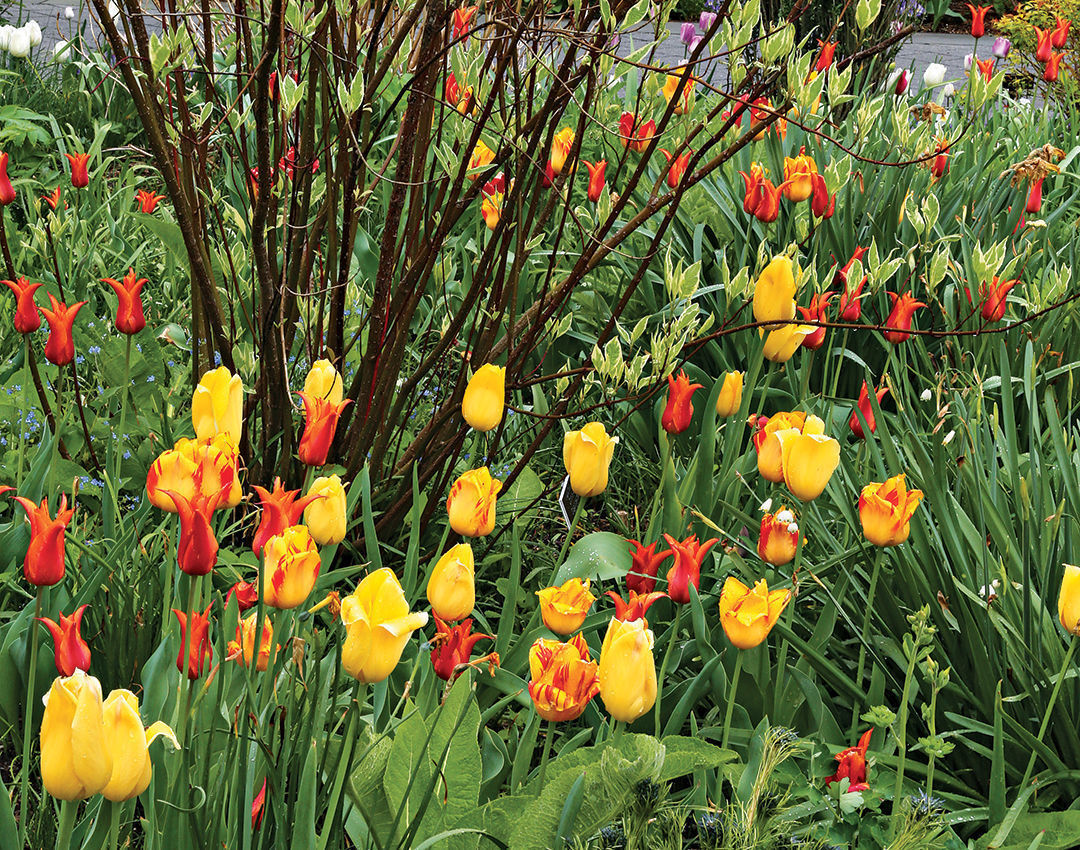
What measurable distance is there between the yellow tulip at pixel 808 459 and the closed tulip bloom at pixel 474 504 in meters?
0.37

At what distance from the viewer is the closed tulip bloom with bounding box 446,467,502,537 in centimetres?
132

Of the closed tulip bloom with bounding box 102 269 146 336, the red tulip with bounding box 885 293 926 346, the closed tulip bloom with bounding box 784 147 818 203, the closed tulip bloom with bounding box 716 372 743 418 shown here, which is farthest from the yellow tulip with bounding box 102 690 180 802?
the closed tulip bloom with bounding box 784 147 818 203

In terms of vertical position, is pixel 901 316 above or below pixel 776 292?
below

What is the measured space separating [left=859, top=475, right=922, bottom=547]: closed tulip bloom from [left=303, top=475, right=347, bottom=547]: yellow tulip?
2.05ft

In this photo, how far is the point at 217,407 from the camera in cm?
131

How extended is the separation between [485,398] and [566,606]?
402 mm

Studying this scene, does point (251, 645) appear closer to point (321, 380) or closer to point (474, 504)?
point (474, 504)

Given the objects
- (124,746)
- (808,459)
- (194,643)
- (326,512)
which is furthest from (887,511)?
(124,746)

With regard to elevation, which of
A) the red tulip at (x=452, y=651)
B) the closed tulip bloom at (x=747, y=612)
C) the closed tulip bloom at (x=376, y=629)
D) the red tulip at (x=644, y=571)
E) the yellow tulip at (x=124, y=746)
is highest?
the yellow tulip at (x=124, y=746)

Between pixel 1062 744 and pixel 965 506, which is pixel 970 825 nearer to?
pixel 1062 744

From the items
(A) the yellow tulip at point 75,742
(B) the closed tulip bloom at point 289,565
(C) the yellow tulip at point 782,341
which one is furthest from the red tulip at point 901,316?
(A) the yellow tulip at point 75,742

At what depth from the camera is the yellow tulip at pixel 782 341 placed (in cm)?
181

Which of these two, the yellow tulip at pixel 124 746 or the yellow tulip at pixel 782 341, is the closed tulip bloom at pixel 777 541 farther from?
the yellow tulip at pixel 124 746

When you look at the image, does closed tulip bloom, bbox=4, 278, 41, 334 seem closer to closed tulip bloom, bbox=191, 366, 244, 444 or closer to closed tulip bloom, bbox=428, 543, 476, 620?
closed tulip bloom, bbox=191, 366, 244, 444
